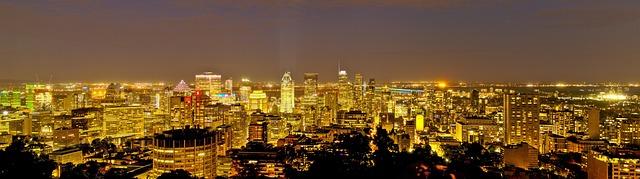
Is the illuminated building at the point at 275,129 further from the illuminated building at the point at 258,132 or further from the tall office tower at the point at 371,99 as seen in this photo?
the tall office tower at the point at 371,99

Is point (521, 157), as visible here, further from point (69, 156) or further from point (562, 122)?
point (69, 156)

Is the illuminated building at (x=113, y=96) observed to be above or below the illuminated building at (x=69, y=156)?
above

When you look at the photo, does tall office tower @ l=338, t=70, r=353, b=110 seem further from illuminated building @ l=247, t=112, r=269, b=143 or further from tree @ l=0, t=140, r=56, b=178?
tree @ l=0, t=140, r=56, b=178

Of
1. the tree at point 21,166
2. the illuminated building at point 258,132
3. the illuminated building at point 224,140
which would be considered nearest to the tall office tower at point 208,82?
the illuminated building at point 258,132

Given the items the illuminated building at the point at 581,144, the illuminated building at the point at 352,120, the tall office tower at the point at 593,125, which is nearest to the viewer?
the illuminated building at the point at 581,144

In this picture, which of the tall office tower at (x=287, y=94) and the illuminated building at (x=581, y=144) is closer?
the illuminated building at (x=581, y=144)

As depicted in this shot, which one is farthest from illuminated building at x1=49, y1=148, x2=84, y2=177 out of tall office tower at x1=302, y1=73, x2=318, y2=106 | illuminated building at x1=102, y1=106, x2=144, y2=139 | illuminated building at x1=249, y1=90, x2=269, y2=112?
tall office tower at x1=302, y1=73, x2=318, y2=106

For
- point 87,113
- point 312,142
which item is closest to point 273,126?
point 312,142
